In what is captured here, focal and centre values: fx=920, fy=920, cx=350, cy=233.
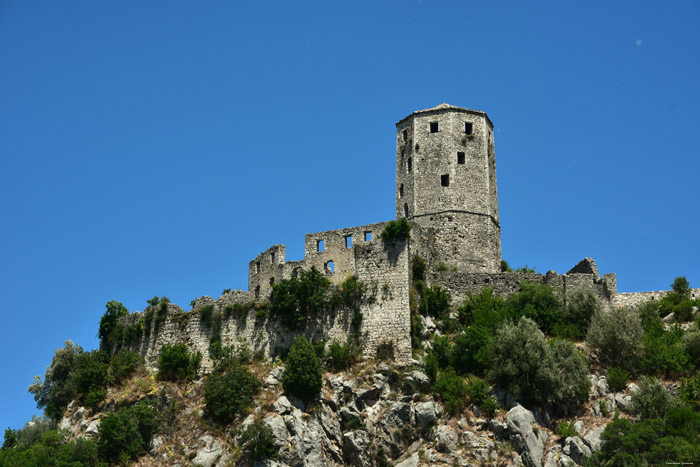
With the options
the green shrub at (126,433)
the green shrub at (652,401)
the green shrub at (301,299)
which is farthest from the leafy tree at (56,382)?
the green shrub at (652,401)

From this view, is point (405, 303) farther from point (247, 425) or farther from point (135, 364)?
point (135, 364)

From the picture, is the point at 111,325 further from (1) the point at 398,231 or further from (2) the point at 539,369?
(2) the point at 539,369

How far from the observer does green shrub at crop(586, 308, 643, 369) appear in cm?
4356

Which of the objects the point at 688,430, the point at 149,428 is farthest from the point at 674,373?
the point at 149,428

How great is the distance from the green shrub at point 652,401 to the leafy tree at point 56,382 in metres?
28.3

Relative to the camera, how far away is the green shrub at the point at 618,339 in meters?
43.6

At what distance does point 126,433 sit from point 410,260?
16604 mm

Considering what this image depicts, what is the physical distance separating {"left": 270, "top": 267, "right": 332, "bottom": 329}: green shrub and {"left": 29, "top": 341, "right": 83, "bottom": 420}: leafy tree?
11.4 metres

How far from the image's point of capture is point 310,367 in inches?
1681

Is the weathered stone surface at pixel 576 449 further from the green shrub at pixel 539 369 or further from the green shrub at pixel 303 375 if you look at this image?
the green shrub at pixel 303 375

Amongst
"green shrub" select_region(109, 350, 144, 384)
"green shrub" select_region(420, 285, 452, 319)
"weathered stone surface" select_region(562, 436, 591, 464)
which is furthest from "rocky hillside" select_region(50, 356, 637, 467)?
"green shrub" select_region(420, 285, 452, 319)

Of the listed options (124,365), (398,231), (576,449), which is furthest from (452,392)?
(124,365)

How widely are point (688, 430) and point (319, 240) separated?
70.7ft

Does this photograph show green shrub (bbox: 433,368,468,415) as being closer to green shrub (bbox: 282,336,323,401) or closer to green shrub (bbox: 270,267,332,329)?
green shrub (bbox: 282,336,323,401)
